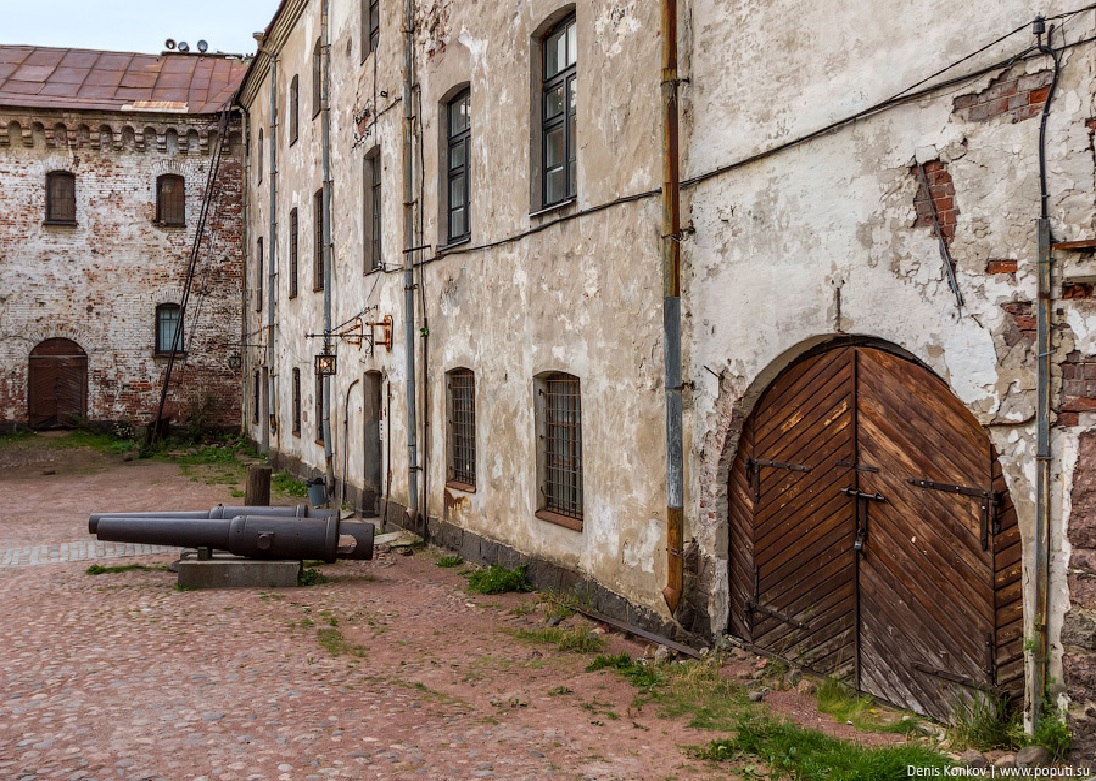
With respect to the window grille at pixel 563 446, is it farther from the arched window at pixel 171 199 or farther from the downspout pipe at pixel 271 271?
the arched window at pixel 171 199

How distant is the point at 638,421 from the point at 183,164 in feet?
76.4

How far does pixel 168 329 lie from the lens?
2758 centimetres

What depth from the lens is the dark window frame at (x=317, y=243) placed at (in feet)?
61.8

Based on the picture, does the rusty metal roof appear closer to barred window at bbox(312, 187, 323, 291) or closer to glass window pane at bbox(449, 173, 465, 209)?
barred window at bbox(312, 187, 323, 291)

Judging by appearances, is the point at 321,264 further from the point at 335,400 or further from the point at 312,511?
the point at 312,511

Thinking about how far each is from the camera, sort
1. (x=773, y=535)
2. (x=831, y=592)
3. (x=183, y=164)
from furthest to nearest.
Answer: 1. (x=183, y=164)
2. (x=773, y=535)
3. (x=831, y=592)

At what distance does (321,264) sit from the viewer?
61.9 ft

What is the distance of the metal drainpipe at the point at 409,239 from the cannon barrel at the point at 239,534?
2.71 metres

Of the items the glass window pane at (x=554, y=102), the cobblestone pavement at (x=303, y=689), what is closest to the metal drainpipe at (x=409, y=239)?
the cobblestone pavement at (x=303, y=689)

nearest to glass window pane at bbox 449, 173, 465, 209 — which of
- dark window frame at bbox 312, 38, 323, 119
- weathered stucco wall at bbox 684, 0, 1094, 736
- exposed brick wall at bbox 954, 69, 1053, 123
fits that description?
weathered stucco wall at bbox 684, 0, 1094, 736

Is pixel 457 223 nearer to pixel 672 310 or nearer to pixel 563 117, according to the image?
pixel 563 117

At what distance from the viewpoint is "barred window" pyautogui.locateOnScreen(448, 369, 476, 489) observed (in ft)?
39.0

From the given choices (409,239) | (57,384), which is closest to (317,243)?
(409,239)

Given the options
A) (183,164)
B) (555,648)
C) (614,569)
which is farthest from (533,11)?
(183,164)
